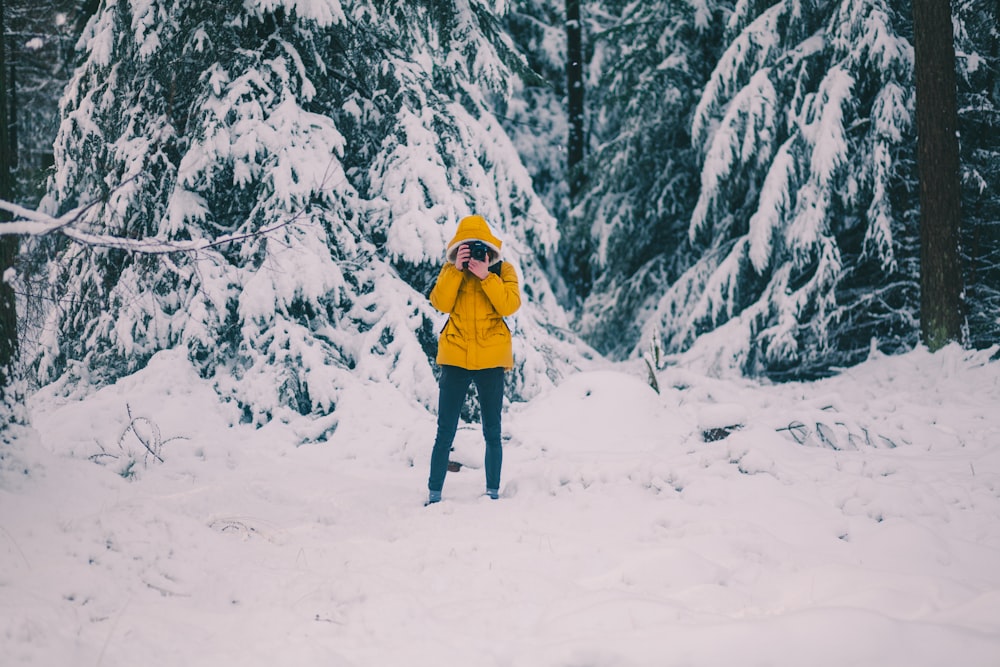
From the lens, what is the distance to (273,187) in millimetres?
6652

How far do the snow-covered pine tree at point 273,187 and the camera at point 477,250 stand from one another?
8.75ft

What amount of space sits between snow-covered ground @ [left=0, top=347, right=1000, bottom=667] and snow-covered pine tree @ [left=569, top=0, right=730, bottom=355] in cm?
625

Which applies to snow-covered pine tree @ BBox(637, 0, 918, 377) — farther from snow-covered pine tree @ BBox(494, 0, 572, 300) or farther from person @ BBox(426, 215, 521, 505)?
snow-covered pine tree @ BBox(494, 0, 572, 300)

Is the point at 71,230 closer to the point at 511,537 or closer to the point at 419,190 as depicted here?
the point at 511,537

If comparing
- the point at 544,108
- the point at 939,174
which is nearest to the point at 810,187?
the point at 939,174

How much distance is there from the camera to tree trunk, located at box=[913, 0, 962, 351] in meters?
7.78

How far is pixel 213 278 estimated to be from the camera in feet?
21.8

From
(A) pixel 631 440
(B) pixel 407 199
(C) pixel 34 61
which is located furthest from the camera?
(C) pixel 34 61

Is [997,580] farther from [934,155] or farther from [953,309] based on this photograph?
[934,155]

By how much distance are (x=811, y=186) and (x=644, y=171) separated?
407cm

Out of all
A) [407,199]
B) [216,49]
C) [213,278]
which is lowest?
[213,278]

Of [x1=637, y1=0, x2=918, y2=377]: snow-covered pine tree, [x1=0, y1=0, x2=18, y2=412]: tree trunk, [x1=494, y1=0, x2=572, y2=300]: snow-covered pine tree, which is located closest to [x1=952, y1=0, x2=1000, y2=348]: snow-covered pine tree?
[x1=637, y1=0, x2=918, y2=377]: snow-covered pine tree

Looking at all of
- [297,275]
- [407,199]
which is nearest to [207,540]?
[297,275]

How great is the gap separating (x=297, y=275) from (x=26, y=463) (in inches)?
128
